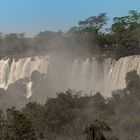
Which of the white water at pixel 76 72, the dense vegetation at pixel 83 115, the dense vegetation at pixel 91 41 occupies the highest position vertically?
the dense vegetation at pixel 91 41

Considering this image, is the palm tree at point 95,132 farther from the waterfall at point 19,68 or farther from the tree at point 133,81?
the waterfall at point 19,68

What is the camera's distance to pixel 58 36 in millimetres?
53250

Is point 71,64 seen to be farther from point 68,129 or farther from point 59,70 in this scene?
point 68,129

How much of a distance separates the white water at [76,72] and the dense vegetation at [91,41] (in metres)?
Result: 1.93

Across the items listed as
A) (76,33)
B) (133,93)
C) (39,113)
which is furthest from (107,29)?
(39,113)

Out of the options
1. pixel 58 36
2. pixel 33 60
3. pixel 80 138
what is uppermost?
pixel 58 36

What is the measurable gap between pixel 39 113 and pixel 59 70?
19452 mm

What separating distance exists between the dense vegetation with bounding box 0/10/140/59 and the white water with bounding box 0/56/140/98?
76.0 inches

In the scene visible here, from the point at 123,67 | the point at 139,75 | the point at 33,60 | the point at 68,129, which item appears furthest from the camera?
the point at 33,60

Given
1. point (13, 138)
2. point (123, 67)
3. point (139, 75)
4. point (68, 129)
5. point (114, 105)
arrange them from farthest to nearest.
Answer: point (123, 67), point (139, 75), point (114, 105), point (68, 129), point (13, 138)

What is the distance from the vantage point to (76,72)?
141ft

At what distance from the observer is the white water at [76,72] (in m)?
38.2

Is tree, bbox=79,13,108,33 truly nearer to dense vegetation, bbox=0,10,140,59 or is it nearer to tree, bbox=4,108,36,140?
dense vegetation, bbox=0,10,140,59

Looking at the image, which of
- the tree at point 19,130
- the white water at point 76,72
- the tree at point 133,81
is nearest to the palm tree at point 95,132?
the tree at point 19,130
